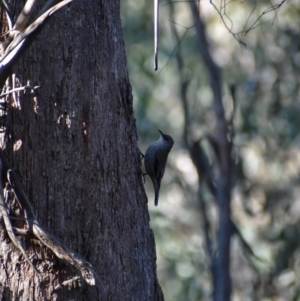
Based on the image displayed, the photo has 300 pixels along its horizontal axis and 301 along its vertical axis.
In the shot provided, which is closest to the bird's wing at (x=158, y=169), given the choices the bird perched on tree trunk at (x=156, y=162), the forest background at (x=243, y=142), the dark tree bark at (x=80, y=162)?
the bird perched on tree trunk at (x=156, y=162)

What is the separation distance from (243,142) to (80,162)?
Answer: 646cm

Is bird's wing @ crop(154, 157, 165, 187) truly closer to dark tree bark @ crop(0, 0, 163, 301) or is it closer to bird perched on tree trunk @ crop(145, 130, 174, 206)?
bird perched on tree trunk @ crop(145, 130, 174, 206)

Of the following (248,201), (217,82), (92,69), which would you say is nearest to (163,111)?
(248,201)

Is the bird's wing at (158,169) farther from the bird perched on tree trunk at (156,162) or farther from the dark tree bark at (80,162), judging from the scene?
the dark tree bark at (80,162)

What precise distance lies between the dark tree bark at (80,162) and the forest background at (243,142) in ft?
15.9

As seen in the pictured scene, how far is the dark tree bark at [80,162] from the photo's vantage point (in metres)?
2.64

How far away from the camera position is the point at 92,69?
2.87 metres

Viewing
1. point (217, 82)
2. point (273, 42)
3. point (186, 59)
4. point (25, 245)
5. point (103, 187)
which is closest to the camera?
point (25, 245)

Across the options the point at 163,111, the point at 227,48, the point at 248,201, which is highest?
the point at 227,48

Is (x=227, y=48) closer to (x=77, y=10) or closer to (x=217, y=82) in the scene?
(x=217, y=82)

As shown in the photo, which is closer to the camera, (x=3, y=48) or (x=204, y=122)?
(x=3, y=48)

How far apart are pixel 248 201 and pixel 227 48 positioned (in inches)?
94.9

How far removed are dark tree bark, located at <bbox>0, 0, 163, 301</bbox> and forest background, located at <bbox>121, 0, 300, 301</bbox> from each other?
4840mm

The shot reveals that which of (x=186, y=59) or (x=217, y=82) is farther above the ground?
(x=186, y=59)
